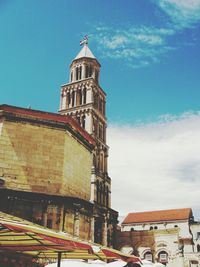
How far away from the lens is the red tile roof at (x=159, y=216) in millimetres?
53156

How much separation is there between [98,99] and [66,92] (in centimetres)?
547

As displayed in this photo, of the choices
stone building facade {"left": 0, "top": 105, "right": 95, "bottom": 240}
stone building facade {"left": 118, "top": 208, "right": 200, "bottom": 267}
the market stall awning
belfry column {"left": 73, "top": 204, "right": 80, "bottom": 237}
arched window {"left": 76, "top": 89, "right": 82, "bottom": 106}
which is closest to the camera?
the market stall awning

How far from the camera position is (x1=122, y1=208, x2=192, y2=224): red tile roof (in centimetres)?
5316

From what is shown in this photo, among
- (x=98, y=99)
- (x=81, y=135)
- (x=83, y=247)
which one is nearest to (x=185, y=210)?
(x=98, y=99)

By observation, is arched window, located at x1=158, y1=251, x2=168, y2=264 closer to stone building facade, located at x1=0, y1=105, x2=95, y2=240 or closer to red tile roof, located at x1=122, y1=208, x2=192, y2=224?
red tile roof, located at x1=122, y1=208, x2=192, y2=224

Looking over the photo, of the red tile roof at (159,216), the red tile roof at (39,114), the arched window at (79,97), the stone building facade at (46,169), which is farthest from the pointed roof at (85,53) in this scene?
the red tile roof at (39,114)

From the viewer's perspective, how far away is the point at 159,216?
56.1 metres

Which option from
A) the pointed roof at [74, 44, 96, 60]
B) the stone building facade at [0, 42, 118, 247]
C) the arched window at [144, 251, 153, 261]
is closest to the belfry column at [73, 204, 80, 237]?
the stone building facade at [0, 42, 118, 247]

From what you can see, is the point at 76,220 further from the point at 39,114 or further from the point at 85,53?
the point at 85,53

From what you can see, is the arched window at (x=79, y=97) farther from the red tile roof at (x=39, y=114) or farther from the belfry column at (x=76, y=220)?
the belfry column at (x=76, y=220)

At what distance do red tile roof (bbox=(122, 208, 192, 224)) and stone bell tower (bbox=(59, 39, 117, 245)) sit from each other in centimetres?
1435

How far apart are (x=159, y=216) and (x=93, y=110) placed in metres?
23.5

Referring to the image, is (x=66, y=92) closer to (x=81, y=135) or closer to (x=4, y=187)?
(x=81, y=135)

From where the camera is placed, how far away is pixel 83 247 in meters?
4.99
